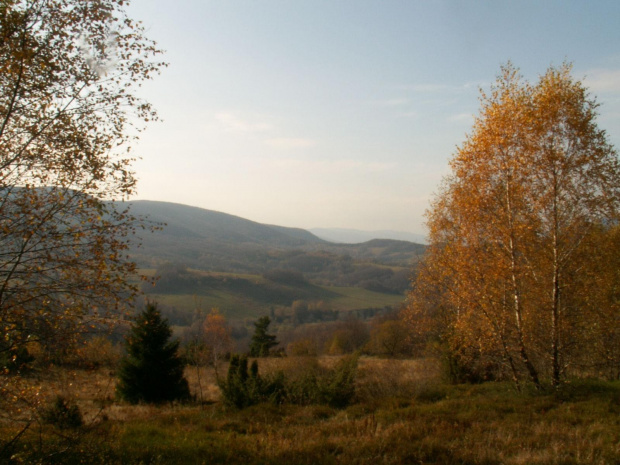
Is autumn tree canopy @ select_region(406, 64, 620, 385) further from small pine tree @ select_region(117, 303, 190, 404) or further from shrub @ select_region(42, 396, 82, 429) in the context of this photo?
small pine tree @ select_region(117, 303, 190, 404)

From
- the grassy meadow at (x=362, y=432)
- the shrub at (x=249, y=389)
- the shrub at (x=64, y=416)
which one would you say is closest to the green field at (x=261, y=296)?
the shrub at (x=249, y=389)

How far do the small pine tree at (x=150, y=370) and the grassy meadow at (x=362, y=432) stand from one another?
5.42 meters

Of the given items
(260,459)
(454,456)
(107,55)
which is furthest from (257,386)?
(107,55)

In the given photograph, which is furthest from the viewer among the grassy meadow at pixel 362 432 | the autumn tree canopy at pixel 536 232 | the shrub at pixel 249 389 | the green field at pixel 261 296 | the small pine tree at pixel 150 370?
the green field at pixel 261 296

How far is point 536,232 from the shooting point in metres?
13.0

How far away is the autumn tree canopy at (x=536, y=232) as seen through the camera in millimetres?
12469

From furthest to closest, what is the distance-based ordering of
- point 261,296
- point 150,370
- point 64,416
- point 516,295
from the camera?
1. point 261,296
2. point 150,370
3. point 516,295
4. point 64,416

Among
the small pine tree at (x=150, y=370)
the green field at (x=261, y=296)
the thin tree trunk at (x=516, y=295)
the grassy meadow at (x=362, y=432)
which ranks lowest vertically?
the green field at (x=261, y=296)

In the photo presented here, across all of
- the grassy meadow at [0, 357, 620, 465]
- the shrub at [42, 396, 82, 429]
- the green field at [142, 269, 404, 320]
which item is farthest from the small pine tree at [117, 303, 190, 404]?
the green field at [142, 269, 404, 320]

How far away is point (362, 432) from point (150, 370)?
14381 millimetres

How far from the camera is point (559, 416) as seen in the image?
10180 millimetres

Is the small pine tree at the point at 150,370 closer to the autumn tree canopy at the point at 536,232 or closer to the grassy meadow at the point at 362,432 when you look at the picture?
the grassy meadow at the point at 362,432

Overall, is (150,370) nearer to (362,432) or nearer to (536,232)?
(362,432)

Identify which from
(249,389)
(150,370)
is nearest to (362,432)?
(249,389)
